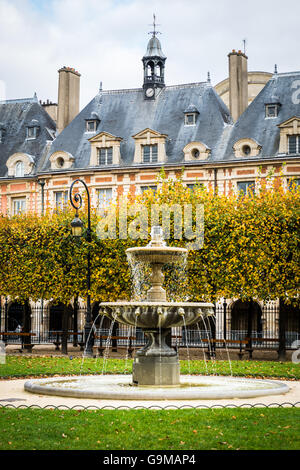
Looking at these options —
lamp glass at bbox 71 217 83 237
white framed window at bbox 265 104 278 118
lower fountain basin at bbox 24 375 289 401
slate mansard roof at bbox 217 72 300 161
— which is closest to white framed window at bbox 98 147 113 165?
slate mansard roof at bbox 217 72 300 161

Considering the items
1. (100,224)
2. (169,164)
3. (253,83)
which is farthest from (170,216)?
(253,83)

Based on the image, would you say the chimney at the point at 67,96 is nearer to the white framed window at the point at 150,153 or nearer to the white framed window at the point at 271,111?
the white framed window at the point at 150,153

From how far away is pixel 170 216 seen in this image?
26.3m

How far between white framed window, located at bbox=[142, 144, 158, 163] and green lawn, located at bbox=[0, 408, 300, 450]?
1081 inches

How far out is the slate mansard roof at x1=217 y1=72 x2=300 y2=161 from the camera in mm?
35303

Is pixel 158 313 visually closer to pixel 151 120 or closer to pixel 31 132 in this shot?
pixel 151 120

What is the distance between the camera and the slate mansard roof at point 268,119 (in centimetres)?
3530

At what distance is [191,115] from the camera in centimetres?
3794

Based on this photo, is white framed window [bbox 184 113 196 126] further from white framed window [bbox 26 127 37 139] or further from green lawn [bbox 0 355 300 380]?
green lawn [bbox 0 355 300 380]

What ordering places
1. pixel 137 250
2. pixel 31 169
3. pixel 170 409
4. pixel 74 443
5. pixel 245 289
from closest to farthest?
pixel 74 443 → pixel 170 409 → pixel 137 250 → pixel 245 289 → pixel 31 169

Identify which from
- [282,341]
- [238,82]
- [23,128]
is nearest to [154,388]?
[282,341]
